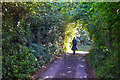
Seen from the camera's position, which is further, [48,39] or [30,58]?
[48,39]

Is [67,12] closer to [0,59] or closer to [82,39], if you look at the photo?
[0,59]

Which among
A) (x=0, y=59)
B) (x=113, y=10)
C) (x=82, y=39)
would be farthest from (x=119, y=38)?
(x=82, y=39)

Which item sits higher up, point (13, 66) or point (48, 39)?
point (48, 39)

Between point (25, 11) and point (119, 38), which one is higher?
point (25, 11)

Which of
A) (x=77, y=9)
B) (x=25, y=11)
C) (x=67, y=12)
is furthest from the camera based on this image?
(x=67, y=12)

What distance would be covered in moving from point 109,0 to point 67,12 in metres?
12.3

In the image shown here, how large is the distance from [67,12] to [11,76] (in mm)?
11685

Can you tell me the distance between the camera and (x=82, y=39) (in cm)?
3397

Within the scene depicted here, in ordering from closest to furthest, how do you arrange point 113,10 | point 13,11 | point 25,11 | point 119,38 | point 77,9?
point 119,38 → point 113,10 → point 13,11 → point 25,11 → point 77,9

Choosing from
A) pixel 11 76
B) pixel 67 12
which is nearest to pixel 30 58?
pixel 11 76

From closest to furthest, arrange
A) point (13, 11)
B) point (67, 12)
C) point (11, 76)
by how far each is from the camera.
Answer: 1. point (11, 76)
2. point (13, 11)
3. point (67, 12)

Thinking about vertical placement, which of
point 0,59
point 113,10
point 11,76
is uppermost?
point 113,10

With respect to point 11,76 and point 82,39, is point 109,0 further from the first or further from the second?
point 82,39

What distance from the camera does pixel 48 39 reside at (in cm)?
1352
